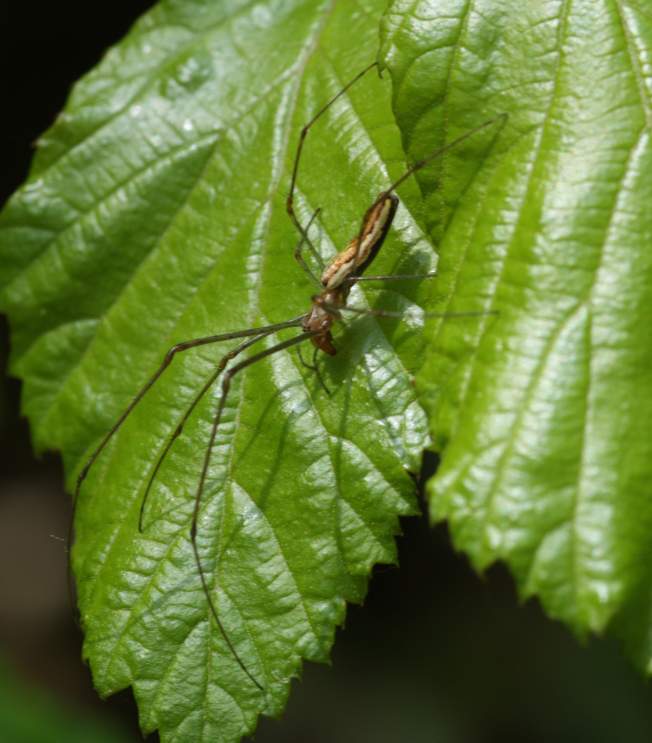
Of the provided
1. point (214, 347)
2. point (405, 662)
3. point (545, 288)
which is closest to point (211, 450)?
point (214, 347)

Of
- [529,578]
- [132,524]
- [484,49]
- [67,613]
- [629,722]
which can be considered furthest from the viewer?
[67,613]

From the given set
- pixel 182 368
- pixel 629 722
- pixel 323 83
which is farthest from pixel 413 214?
pixel 629 722

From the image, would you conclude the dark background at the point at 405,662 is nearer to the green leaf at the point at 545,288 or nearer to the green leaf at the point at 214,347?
the green leaf at the point at 214,347

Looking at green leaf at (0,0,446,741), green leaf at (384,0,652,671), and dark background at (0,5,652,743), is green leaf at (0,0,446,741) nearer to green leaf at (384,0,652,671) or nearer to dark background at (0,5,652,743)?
green leaf at (384,0,652,671)

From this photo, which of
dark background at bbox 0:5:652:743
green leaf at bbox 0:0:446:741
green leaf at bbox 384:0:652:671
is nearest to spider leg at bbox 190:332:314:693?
green leaf at bbox 0:0:446:741

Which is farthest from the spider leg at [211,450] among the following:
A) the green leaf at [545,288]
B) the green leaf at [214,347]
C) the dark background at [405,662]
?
the dark background at [405,662]

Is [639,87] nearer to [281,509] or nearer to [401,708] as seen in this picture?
[281,509]
